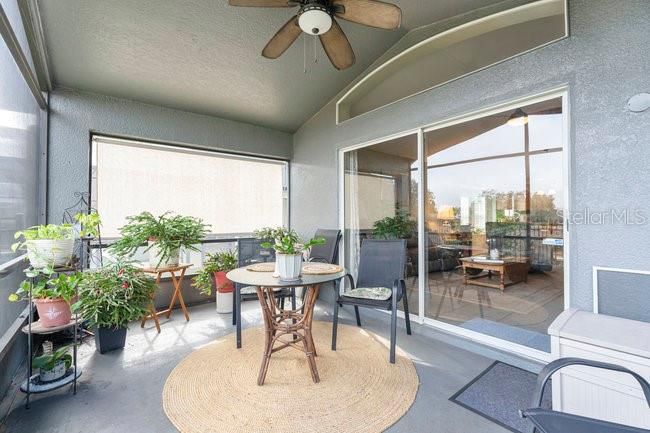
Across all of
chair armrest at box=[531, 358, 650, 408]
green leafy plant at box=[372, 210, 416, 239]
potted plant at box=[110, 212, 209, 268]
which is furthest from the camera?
green leafy plant at box=[372, 210, 416, 239]

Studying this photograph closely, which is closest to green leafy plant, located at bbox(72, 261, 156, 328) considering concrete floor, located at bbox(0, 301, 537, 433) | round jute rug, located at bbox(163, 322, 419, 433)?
concrete floor, located at bbox(0, 301, 537, 433)

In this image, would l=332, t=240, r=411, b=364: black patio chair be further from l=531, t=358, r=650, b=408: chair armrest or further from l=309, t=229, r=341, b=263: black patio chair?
l=531, t=358, r=650, b=408: chair armrest

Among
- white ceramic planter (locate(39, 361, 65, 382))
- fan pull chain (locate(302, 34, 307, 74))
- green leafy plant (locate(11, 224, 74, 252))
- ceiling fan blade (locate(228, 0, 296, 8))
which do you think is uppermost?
fan pull chain (locate(302, 34, 307, 74))

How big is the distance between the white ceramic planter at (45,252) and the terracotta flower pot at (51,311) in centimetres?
33

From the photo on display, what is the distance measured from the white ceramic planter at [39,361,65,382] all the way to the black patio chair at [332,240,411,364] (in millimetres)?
2057

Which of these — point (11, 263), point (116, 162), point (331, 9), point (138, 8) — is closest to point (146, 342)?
point (11, 263)

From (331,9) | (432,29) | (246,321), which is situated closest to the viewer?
→ (331,9)

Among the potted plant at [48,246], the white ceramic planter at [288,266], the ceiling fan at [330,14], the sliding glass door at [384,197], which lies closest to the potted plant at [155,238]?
the potted plant at [48,246]

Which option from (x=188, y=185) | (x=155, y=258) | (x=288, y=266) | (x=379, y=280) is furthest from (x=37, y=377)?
(x=379, y=280)

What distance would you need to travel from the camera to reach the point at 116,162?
12.4 feet

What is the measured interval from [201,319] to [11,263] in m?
1.92

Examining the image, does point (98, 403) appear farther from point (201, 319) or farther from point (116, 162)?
point (116, 162)

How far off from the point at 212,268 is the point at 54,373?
1959 millimetres

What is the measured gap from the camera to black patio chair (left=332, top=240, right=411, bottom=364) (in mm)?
2785
